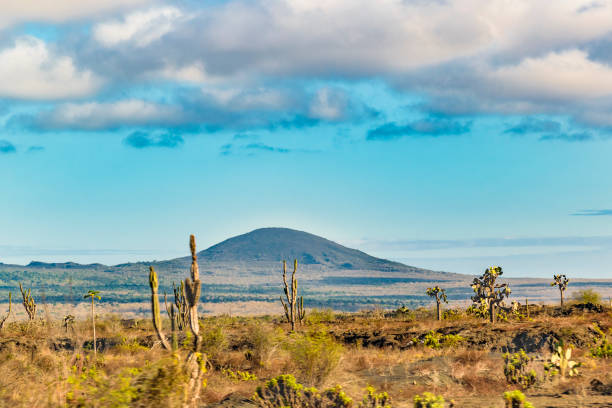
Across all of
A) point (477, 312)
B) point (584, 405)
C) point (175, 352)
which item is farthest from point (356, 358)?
point (477, 312)

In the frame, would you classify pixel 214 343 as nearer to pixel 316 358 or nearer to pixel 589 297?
pixel 316 358

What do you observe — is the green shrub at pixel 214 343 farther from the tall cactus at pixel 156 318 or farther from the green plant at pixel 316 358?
the tall cactus at pixel 156 318

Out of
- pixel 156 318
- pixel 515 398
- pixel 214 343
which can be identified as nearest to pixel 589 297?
pixel 214 343

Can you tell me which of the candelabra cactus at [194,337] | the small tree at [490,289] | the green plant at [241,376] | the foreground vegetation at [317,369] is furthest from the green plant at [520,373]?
the small tree at [490,289]

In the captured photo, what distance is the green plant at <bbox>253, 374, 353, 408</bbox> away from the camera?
49.1 feet

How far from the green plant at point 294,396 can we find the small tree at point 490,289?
3098 cm

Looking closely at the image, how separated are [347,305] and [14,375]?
572 feet

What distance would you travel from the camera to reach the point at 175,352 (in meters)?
12.8

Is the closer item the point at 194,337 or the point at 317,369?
Result: the point at 194,337

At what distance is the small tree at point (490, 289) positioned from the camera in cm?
4517

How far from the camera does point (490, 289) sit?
150 ft

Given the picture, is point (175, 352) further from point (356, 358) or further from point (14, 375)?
point (356, 358)

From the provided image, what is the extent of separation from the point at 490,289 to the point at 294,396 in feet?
108

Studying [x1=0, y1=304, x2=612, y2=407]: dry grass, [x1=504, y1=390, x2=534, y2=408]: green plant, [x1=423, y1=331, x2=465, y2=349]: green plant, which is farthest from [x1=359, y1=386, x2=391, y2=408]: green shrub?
[x1=423, y1=331, x2=465, y2=349]: green plant
